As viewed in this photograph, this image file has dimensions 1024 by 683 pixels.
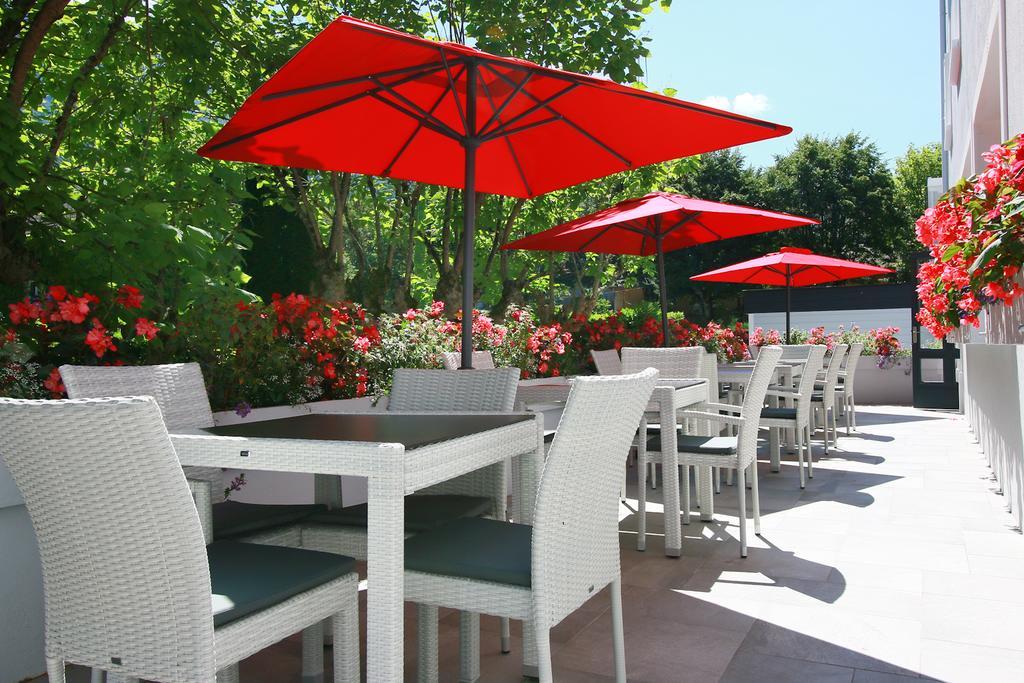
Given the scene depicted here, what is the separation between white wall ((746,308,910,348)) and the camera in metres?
17.0

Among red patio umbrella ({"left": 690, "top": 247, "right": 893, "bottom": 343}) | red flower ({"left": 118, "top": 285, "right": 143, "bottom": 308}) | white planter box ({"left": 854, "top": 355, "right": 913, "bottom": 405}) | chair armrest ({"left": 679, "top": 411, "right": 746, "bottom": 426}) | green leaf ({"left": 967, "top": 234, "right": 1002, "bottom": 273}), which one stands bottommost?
white planter box ({"left": 854, "top": 355, "right": 913, "bottom": 405})

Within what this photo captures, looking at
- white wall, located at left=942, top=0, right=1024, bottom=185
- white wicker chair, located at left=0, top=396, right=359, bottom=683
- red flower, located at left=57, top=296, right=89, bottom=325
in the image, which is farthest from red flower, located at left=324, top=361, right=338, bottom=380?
white wall, located at left=942, top=0, right=1024, bottom=185

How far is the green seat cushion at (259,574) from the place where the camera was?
1765mm

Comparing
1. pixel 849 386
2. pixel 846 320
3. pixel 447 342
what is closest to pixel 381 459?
pixel 447 342

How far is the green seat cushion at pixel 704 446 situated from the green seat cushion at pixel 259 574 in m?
2.56

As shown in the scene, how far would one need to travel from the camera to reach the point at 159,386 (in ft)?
9.83

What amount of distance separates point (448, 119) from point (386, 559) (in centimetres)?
304

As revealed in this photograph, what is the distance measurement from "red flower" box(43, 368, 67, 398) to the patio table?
142cm

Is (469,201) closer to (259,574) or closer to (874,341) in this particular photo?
(259,574)

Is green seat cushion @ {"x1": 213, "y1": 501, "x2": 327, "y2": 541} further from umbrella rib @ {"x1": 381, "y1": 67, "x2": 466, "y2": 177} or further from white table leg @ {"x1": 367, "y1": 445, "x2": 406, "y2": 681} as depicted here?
umbrella rib @ {"x1": 381, "y1": 67, "x2": 466, "y2": 177}

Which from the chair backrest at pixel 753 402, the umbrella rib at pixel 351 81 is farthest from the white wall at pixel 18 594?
the chair backrest at pixel 753 402

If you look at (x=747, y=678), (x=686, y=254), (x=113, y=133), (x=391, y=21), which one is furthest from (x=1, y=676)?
(x=686, y=254)

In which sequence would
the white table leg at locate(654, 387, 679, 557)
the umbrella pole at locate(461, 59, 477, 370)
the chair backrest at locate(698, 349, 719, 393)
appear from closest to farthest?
the umbrella pole at locate(461, 59, 477, 370)
the white table leg at locate(654, 387, 679, 557)
the chair backrest at locate(698, 349, 719, 393)

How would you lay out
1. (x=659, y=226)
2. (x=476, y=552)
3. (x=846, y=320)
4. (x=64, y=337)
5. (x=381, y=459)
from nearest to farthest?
(x=381, y=459) < (x=476, y=552) < (x=64, y=337) < (x=659, y=226) < (x=846, y=320)
